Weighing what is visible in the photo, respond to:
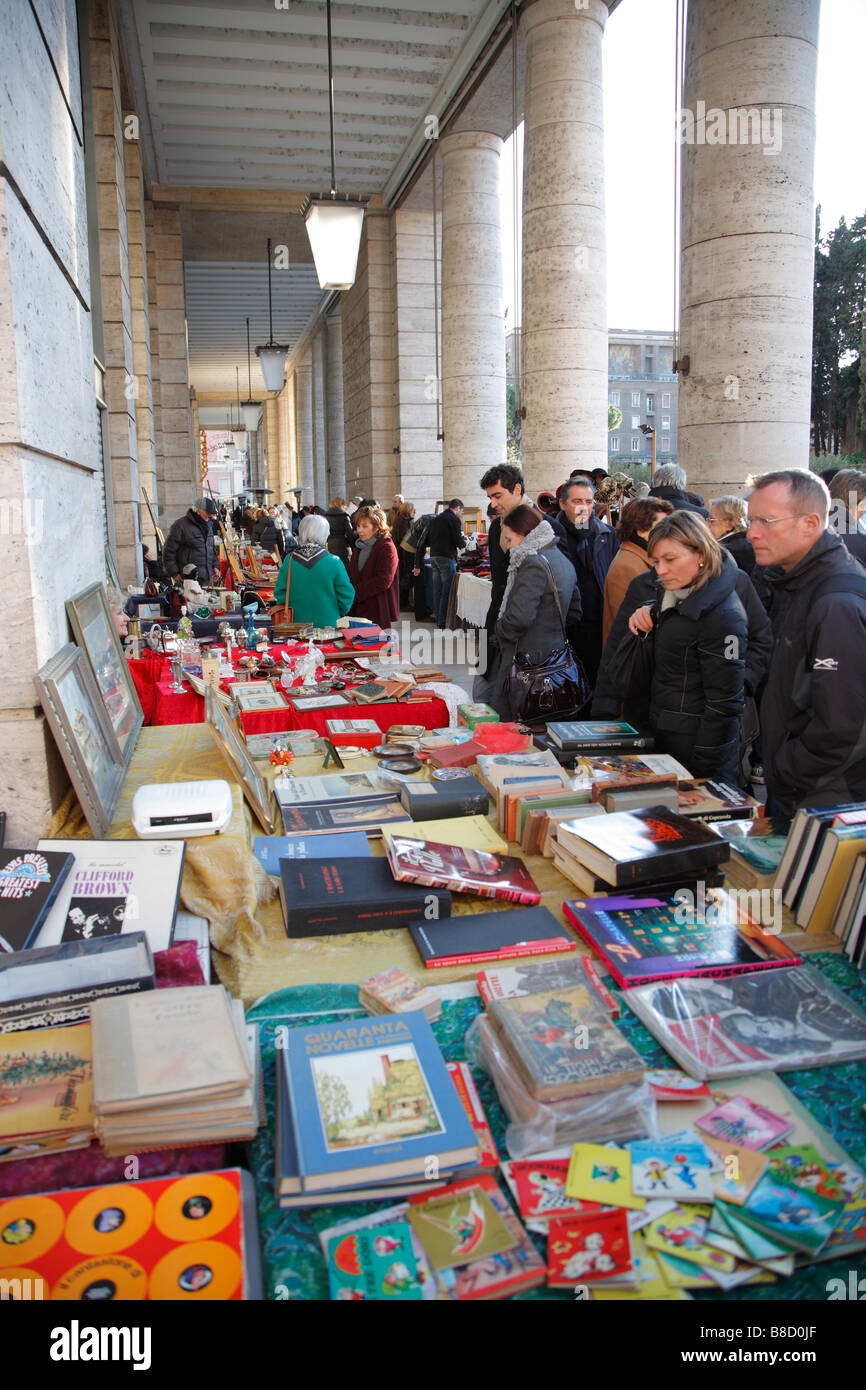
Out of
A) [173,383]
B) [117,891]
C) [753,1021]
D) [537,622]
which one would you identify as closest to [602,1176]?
[753,1021]

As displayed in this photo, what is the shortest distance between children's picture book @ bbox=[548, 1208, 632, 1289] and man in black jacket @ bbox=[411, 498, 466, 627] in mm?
11016

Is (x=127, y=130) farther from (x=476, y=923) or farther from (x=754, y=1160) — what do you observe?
(x=754, y=1160)

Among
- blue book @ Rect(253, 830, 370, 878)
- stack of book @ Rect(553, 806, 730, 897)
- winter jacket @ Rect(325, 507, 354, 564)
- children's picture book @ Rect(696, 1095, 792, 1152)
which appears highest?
winter jacket @ Rect(325, 507, 354, 564)

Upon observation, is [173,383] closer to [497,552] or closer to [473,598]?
[473,598]

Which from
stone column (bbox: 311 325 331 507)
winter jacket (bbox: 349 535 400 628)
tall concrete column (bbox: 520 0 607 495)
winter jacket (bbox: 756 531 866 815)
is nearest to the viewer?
winter jacket (bbox: 756 531 866 815)

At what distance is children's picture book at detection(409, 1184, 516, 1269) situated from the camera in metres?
1.32

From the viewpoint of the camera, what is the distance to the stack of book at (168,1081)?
1425mm

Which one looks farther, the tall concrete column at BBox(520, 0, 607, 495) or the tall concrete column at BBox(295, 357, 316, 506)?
the tall concrete column at BBox(295, 357, 316, 506)

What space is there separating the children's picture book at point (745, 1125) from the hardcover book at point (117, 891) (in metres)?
1.13

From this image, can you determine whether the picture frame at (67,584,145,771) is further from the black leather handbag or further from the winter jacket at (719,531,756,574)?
the winter jacket at (719,531,756,574)

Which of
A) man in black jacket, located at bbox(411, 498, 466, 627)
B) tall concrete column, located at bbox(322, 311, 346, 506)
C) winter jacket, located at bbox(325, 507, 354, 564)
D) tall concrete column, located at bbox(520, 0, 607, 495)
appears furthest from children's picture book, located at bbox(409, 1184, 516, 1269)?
tall concrete column, located at bbox(322, 311, 346, 506)

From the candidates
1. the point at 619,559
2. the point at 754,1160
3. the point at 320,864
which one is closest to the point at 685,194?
the point at 619,559

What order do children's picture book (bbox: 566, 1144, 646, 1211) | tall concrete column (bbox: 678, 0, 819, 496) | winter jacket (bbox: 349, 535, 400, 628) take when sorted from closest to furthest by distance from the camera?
children's picture book (bbox: 566, 1144, 646, 1211) < tall concrete column (bbox: 678, 0, 819, 496) < winter jacket (bbox: 349, 535, 400, 628)

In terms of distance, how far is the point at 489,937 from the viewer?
2.14m
